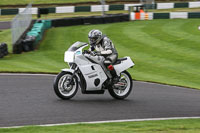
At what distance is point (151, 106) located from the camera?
10547 millimetres

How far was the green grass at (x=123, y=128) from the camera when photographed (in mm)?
7734

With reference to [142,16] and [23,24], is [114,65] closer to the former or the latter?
[23,24]

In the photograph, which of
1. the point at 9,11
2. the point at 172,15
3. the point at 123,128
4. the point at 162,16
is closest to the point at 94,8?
the point at 9,11

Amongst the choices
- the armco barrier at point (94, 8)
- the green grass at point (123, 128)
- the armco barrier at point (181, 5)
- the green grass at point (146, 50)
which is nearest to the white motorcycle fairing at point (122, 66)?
the green grass at point (123, 128)

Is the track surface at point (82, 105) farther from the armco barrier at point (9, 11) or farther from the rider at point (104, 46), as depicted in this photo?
the armco barrier at point (9, 11)

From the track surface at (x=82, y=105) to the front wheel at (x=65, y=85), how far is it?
16 centimetres

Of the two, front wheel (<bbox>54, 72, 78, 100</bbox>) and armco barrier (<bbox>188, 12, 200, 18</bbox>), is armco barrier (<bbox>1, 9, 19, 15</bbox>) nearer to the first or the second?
armco barrier (<bbox>188, 12, 200, 18</bbox>)

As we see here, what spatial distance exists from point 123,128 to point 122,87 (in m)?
3.38

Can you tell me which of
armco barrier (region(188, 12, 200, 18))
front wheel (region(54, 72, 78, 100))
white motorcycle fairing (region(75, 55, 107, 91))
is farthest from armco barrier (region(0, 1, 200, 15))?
front wheel (region(54, 72, 78, 100))

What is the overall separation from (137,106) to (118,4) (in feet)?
123

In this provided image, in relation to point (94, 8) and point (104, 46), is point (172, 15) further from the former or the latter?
point (104, 46)

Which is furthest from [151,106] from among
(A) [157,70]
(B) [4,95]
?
(A) [157,70]

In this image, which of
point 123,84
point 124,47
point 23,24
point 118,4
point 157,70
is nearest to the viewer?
point 123,84

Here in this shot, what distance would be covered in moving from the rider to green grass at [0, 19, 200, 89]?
4220 millimetres
